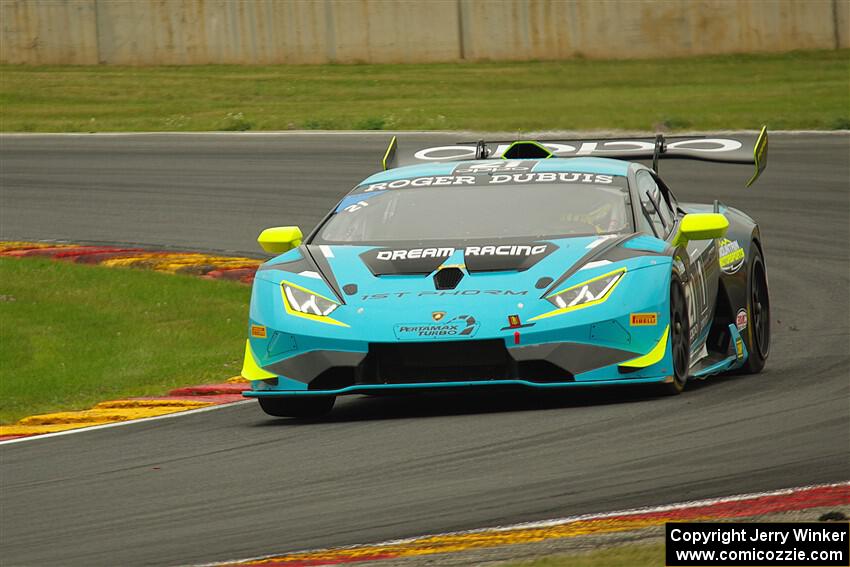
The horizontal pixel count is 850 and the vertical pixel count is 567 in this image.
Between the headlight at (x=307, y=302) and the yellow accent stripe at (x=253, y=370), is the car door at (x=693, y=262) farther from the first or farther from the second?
the yellow accent stripe at (x=253, y=370)

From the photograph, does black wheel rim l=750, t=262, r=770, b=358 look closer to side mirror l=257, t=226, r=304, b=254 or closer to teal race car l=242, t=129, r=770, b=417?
teal race car l=242, t=129, r=770, b=417

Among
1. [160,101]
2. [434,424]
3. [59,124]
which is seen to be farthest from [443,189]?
[160,101]

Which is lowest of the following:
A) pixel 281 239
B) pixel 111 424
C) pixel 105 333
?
pixel 105 333

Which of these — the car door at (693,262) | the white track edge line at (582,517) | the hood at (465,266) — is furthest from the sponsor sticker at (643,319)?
the white track edge line at (582,517)

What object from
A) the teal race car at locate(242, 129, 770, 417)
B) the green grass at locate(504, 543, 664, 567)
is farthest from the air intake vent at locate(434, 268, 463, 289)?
the green grass at locate(504, 543, 664, 567)

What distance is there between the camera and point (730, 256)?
920 cm

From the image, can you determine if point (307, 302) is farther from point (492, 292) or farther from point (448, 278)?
point (492, 292)

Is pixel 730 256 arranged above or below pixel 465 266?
below

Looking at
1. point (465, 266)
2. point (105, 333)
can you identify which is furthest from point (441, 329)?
point (105, 333)

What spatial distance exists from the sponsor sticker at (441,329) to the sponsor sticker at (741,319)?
2236 millimetres

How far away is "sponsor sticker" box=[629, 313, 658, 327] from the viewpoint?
291 inches

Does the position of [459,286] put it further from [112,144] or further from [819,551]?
[112,144]

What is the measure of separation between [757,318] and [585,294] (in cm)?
234

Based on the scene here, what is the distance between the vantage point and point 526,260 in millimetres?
7582
